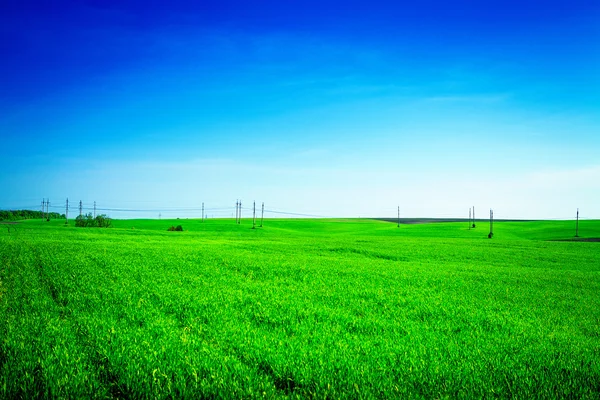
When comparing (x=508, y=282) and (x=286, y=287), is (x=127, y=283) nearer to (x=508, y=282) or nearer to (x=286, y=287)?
(x=286, y=287)

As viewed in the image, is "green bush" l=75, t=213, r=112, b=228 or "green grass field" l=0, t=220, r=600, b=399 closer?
"green grass field" l=0, t=220, r=600, b=399

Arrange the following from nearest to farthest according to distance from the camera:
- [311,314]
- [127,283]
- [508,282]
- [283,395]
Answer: [283,395], [311,314], [127,283], [508,282]

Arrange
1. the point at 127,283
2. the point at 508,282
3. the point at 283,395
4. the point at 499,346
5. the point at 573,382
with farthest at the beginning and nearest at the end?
the point at 508,282, the point at 127,283, the point at 499,346, the point at 573,382, the point at 283,395

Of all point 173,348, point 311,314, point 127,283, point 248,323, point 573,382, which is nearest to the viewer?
point 573,382

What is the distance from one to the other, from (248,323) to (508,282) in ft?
41.7

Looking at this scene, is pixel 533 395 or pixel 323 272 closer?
pixel 533 395

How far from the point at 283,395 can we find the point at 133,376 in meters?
2.18

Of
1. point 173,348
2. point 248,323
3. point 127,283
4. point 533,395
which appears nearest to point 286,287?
point 248,323

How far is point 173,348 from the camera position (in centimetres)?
625

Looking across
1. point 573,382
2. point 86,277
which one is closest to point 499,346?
point 573,382

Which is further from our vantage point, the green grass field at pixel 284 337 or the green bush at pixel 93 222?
the green bush at pixel 93 222

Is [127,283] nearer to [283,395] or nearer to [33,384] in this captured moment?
[33,384]

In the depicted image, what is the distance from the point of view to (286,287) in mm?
12117

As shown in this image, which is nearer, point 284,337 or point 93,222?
point 284,337
